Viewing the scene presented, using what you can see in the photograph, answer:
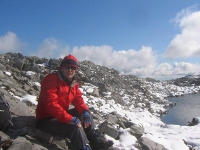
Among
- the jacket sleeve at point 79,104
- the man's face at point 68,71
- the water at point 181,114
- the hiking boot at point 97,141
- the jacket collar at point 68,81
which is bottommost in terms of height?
the water at point 181,114

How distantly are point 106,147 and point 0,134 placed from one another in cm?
287

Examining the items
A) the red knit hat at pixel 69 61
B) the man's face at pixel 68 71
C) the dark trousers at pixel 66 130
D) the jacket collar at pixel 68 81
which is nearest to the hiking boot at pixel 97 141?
the dark trousers at pixel 66 130

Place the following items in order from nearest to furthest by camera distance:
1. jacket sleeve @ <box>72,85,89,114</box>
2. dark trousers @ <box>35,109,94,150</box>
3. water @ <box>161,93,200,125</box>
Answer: dark trousers @ <box>35,109,94,150</box>
jacket sleeve @ <box>72,85,89,114</box>
water @ <box>161,93,200,125</box>

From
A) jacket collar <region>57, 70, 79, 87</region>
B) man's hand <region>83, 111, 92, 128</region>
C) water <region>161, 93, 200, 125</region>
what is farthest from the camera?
water <region>161, 93, 200, 125</region>

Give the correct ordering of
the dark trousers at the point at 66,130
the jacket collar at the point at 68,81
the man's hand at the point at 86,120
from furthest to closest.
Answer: the jacket collar at the point at 68,81 → the man's hand at the point at 86,120 → the dark trousers at the point at 66,130

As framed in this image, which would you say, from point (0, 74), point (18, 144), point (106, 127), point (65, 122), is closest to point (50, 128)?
point (65, 122)

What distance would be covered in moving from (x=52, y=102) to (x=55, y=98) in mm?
155

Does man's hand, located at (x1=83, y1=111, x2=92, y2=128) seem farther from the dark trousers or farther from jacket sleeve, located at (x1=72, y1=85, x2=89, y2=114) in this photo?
jacket sleeve, located at (x1=72, y1=85, x2=89, y2=114)

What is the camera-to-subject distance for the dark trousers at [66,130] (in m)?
4.80

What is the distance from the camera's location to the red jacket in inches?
195

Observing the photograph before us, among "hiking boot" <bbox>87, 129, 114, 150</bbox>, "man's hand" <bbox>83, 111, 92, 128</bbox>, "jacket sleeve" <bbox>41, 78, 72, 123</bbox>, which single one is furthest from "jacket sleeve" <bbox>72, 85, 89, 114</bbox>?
"jacket sleeve" <bbox>41, 78, 72, 123</bbox>

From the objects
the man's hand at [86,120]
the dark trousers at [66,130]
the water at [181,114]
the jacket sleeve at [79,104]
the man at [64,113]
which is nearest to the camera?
the dark trousers at [66,130]

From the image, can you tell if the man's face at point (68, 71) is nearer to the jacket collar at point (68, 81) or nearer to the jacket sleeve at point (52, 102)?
the jacket collar at point (68, 81)

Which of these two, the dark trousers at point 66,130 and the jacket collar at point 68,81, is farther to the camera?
the jacket collar at point 68,81
